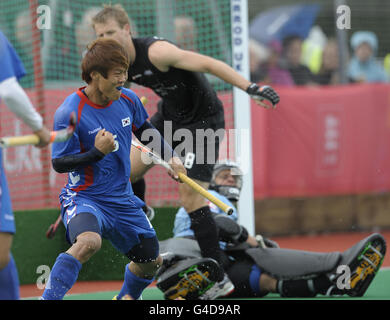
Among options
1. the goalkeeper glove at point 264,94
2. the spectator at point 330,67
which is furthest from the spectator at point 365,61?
the goalkeeper glove at point 264,94

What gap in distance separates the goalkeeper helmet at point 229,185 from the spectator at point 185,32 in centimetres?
163

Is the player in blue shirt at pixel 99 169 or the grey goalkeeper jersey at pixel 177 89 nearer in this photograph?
the player in blue shirt at pixel 99 169

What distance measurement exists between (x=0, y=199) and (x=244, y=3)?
3.91m

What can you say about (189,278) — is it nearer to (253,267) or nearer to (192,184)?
(253,267)

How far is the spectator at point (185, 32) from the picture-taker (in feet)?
23.9

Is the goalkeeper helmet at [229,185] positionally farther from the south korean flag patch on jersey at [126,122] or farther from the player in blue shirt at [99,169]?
the south korean flag patch on jersey at [126,122]

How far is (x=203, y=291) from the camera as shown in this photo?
530 cm

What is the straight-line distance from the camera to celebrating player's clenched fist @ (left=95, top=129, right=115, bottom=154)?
4.02m

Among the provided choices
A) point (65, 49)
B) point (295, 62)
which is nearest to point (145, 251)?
point (65, 49)

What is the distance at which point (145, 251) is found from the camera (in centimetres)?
450

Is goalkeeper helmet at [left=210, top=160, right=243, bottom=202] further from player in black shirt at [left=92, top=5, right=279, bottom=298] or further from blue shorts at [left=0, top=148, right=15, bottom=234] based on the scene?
blue shorts at [left=0, top=148, right=15, bottom=234]
